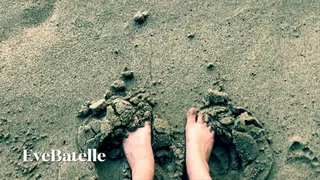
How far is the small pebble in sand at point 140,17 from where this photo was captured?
2.35 metres

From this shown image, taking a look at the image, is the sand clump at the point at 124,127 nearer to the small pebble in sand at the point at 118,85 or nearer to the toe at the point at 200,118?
the small pebble in sand at the point at 118,85

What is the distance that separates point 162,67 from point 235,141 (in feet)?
1.84

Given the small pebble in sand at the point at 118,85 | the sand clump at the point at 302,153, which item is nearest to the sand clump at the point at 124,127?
the small pebble in sand at the point at 118,85

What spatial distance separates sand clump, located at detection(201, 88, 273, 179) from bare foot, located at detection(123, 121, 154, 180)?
1.07 ft

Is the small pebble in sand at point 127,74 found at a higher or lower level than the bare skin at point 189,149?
higher

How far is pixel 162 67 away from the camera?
2268 millimetres

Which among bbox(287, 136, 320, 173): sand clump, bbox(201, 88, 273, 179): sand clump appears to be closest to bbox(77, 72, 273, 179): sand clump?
bbox(201, 88, 273, 179): sand clump

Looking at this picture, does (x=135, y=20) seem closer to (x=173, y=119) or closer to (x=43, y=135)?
(x=173, y=119)

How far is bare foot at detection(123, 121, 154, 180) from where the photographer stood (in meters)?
2.02

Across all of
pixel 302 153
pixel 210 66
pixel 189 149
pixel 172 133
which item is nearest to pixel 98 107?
pixel 172 133

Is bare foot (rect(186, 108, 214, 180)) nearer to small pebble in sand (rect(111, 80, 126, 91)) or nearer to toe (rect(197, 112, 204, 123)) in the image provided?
toe (rect(197, 112, 204, 123))

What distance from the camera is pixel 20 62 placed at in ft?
7.59

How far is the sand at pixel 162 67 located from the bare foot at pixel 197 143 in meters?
0.06

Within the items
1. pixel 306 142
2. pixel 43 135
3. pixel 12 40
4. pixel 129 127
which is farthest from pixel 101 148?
pixel 306 142
